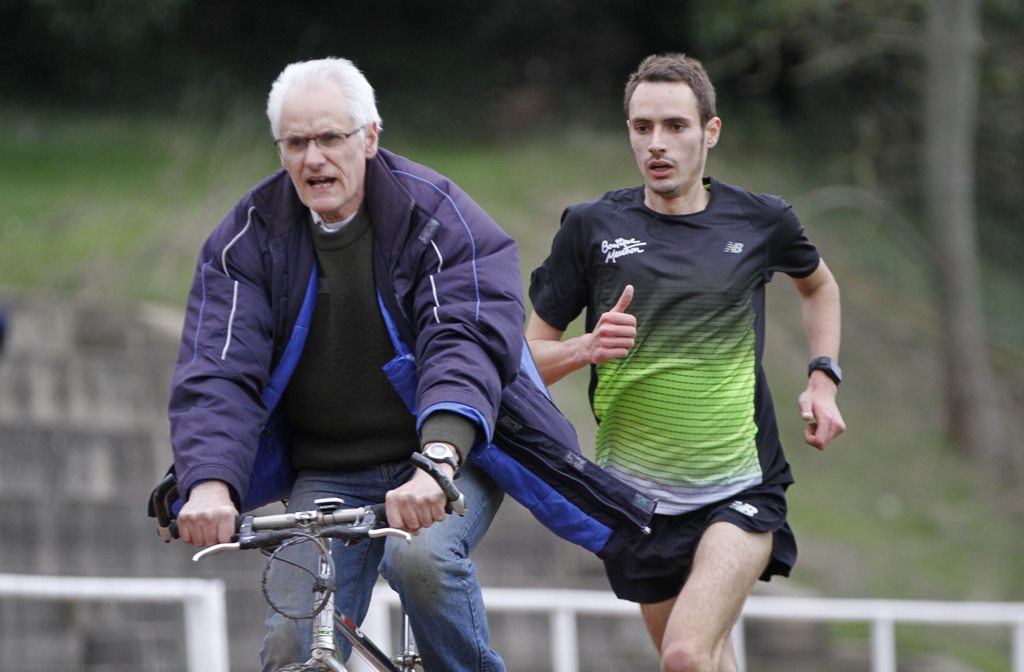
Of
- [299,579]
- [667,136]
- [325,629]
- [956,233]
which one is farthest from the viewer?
[956,233]

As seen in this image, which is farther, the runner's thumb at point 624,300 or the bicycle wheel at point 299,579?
the runner's thumb at point 624,300

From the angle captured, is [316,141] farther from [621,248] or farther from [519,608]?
[519,608]

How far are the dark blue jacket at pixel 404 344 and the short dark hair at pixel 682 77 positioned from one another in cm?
116

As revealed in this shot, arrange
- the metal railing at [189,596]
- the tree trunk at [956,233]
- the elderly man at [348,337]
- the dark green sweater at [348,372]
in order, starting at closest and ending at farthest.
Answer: the elderly man at [348,337] < the dark green sweater at [348,372] < the metal railing at [189,596] < the tree trunk at [956,233]

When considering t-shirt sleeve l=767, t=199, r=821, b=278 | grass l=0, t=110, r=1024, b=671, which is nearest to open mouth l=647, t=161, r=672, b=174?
t-shirt sleeve l=767, t=199, r=821, b=278

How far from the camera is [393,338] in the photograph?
467 centimetres

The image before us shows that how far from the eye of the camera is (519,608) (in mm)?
8922

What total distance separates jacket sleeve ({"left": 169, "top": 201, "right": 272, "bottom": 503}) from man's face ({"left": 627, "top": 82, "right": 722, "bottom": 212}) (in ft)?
4.77

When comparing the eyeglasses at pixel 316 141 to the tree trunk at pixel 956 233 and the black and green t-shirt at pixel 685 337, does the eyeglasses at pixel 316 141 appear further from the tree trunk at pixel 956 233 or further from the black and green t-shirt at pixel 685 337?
the tree trunk at pixel 956 233

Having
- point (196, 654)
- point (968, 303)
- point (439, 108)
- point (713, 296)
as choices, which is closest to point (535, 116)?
point (439, 108)

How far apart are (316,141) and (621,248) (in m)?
1.42

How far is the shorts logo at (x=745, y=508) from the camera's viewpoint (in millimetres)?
5547

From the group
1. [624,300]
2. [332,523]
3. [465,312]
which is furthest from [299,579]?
[624,300]

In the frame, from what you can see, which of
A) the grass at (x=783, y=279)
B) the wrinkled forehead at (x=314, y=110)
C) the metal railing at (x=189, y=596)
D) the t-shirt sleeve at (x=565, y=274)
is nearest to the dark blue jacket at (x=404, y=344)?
the wrinkled forehead at (x=314, y=110)
